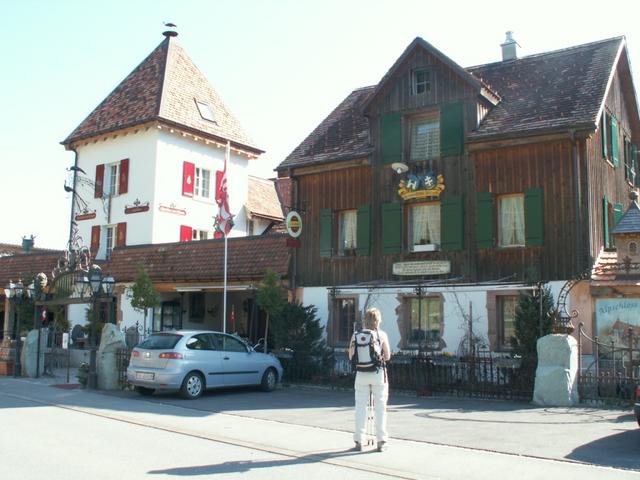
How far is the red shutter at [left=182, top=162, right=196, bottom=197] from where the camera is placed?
106ft

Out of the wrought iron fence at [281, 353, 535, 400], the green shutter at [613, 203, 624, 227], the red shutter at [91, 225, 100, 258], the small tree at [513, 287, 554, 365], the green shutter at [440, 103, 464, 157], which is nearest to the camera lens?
the wrought iron fence at [281, 353, 535, 400]

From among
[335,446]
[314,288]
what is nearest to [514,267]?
[314,288]

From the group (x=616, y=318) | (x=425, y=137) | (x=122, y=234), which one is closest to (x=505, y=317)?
(x=616, y=318)

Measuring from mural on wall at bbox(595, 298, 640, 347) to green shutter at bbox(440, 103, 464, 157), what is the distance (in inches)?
233

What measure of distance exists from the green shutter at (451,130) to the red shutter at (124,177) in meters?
16.3

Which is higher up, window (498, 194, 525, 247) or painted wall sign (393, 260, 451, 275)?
window (498, 194, 525, 247)

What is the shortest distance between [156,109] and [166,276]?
29.7ft

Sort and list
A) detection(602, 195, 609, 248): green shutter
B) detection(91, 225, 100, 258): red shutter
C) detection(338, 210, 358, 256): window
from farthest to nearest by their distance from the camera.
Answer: detection(91, 225, 100, 258): red shutter
detection(338, 210, 358, 256): window
detection(602, 195, 609, 248): green shutter

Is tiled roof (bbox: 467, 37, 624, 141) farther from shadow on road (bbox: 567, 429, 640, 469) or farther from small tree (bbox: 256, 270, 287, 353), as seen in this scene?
shadow on road (bbox: 567, 429, 640, 469)

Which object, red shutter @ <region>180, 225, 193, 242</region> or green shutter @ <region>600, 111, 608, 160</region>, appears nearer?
green shutter @ <region>600, 111, 608, 160</region>

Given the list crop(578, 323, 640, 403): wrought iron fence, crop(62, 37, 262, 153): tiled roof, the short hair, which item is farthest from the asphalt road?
crop(62, 37, 262, 153): tiled roof

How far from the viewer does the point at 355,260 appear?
→ 22297mm

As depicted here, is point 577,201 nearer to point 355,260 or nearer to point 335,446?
point 355,260

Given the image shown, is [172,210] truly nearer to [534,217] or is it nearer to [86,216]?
[86,216]
